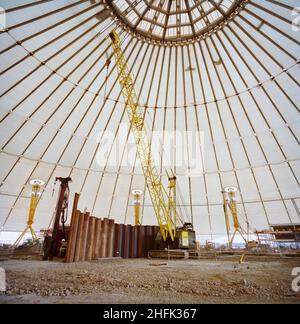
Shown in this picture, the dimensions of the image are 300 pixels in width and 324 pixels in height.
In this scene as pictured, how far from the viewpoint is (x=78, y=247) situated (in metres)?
11.4

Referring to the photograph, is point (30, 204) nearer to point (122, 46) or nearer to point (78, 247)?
point (78, 247)

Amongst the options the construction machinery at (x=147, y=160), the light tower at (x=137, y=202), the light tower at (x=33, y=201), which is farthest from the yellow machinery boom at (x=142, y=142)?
the light tower at (x=33, y=201)

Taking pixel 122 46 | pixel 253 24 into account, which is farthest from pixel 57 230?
A: pixel 253 24

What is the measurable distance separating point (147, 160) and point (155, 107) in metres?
5.52

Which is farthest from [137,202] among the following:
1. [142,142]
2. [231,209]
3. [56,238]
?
[231,209]

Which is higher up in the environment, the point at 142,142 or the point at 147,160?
the point at 142,142

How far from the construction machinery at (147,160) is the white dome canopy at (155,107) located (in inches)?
29.4

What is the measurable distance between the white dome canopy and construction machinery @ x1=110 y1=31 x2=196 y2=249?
75 centimetres

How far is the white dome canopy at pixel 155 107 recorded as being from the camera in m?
13.5

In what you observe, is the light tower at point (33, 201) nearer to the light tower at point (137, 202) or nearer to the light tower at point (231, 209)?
the light tower at point (137, 202)

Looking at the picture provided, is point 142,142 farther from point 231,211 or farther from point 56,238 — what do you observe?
point 231,211

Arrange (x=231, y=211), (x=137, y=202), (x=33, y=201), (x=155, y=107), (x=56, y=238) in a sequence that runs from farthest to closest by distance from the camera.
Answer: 1. (x=137, y=202)
2. (x=231, y=211)
3. (x=155, y=107)
4. (x=33, y=201)
5. (x=56, y=238)

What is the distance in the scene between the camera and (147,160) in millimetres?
21094

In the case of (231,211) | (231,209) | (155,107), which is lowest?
(231,211)
